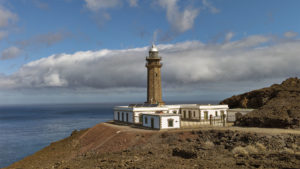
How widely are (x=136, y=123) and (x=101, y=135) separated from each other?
22.2ft

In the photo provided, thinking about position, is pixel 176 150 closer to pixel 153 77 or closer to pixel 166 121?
pixel 166 121

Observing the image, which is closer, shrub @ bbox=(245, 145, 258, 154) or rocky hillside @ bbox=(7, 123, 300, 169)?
rocky hillside @ bbox=(7, 123, 300, 169)

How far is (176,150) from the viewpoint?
74.5ft

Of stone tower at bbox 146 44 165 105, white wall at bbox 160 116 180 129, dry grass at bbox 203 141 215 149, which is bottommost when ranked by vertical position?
dry grass at bbox 203 141 215 149

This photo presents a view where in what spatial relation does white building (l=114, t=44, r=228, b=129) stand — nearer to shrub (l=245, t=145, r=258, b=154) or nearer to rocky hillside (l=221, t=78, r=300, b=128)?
rocky hillside (l=221, t=78, r=300, b=128)

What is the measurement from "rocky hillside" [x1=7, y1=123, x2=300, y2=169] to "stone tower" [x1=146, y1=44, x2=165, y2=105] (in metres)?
13.6

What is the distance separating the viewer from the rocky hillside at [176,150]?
18.5 meters

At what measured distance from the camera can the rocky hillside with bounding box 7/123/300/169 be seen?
60.6 feet

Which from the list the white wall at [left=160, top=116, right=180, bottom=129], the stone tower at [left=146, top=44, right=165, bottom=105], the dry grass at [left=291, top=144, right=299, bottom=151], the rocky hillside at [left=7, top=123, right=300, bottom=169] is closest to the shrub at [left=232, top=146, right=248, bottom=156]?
the rocky hillside at [left=7, top=123, right=300, bottom=169]

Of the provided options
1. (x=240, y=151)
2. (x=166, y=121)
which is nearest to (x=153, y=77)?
(x=166, y=121)

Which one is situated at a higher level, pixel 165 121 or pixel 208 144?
pixel 165 121

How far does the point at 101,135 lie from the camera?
37.6 metres

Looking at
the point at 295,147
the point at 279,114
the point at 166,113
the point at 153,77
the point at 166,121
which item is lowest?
the point at 295,147

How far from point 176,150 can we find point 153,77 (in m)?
29.4
